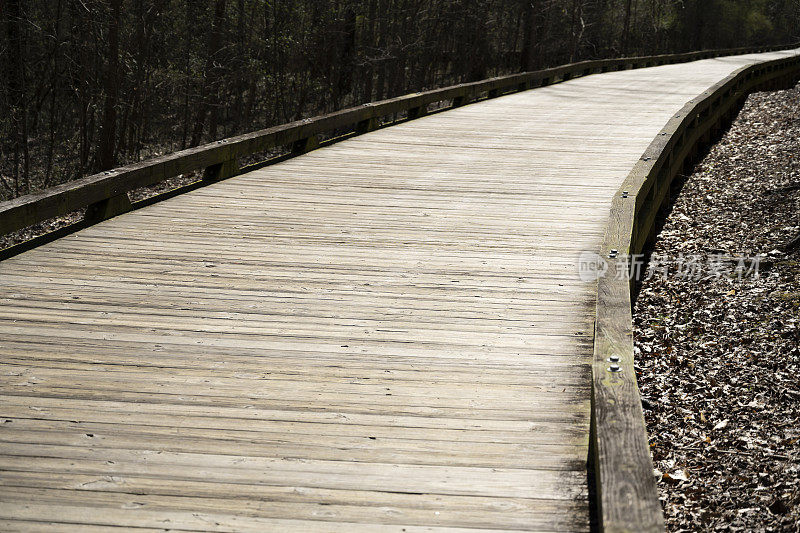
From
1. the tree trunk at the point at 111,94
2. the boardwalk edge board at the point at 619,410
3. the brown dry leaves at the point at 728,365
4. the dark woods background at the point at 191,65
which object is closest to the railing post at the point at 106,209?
the boardwalk edge board at the point at 619,410

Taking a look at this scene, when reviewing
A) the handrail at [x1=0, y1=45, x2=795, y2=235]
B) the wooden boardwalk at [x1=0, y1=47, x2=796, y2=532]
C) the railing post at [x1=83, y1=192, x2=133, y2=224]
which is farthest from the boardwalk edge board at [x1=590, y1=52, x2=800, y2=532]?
the railing post at [x1=83, y1=192, x2=133, y2=224]

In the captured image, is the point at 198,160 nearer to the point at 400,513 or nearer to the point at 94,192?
the point at 94,192

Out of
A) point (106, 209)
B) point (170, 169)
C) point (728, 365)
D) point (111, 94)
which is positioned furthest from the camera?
point (111, 94)

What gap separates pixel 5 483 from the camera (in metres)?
3.40

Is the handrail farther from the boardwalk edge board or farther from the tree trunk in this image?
the tree trunk

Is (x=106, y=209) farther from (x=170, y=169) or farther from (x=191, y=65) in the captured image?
(x=191, y=65)

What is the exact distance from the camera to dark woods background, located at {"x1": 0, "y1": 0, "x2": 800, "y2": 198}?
61.0 ft

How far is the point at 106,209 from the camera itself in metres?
8.13

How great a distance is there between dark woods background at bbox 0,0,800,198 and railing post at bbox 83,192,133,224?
9478mm

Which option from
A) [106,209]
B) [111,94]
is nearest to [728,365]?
[106,209]

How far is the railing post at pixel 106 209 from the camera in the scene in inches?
316

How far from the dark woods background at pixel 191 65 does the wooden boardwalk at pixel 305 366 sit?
11082mm

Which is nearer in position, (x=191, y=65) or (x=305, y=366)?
(x=305, y=366)

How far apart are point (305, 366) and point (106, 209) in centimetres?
433
